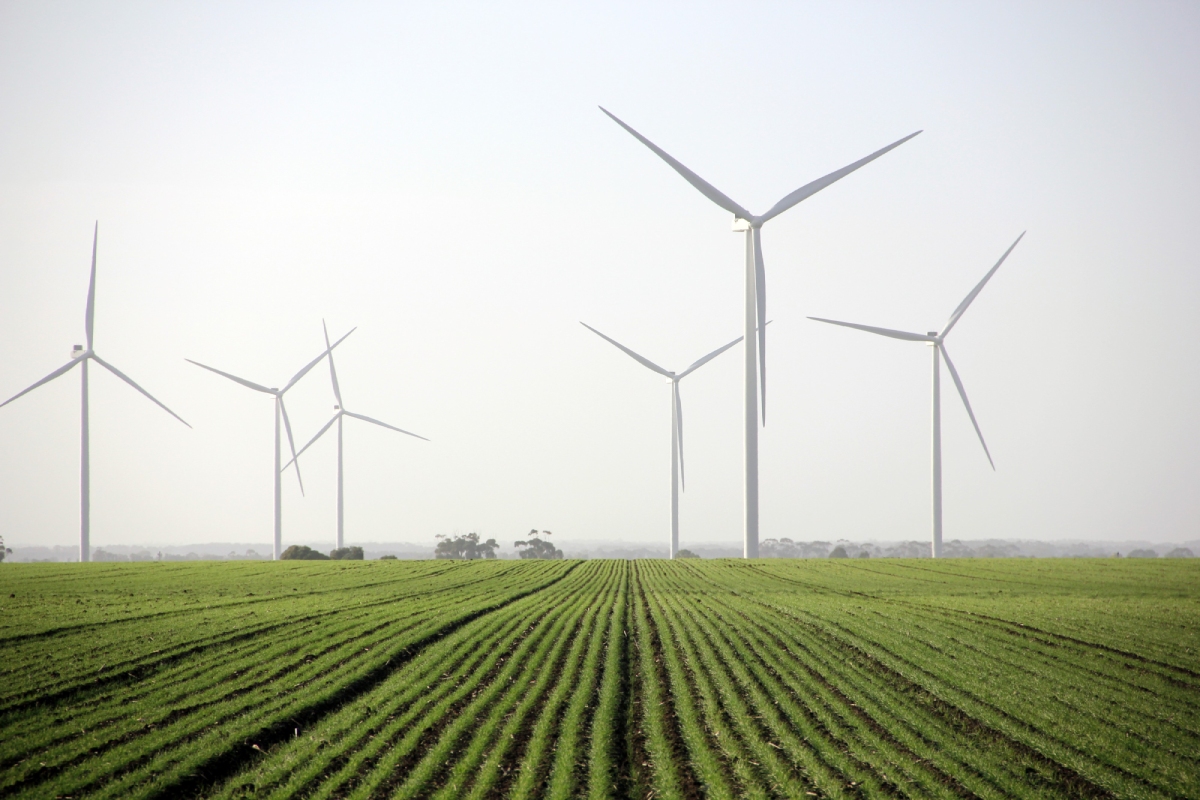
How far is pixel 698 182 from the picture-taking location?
207 ft

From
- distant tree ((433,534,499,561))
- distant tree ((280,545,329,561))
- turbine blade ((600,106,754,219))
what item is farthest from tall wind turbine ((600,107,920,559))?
distant tree ((433,534,499,561))

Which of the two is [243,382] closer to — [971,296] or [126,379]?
[126,379]

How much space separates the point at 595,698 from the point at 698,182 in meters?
48.4

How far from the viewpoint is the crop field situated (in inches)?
616

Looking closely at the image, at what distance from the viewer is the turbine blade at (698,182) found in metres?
55.8

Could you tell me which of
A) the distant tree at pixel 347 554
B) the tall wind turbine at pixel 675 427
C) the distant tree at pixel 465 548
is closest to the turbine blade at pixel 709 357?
the tall wind turbine at pixel 675 427

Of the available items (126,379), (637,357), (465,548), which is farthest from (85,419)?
(465,548)

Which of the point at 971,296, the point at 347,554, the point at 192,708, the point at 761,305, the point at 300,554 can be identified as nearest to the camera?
the point at 192,708

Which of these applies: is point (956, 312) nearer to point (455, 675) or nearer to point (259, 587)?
point (259, 587)

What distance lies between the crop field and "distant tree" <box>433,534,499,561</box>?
135063mm

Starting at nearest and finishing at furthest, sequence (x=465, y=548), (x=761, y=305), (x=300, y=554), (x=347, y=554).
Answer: (x=761, y=305), (x=300, y=554), (x=347, y=554), (x=465, y=548)

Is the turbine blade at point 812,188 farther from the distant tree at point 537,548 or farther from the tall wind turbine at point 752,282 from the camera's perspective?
the distant tree at point 537,548

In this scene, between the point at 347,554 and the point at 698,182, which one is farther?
the point at 347,554

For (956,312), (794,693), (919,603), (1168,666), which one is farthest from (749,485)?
(794,693)
